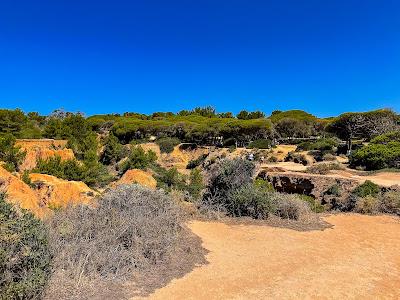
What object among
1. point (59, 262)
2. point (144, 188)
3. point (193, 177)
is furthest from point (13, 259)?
point (193, 177)

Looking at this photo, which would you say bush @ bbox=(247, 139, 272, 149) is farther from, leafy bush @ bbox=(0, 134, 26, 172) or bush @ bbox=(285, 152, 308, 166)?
leafy bush @ bbox=(0, 134, 26, 172)

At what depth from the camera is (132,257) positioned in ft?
24.0

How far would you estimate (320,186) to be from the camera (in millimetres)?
20922

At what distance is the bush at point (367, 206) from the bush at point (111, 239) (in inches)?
298

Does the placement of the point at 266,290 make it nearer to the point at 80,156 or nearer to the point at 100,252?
the point at 100,252

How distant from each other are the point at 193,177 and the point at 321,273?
17093 mm

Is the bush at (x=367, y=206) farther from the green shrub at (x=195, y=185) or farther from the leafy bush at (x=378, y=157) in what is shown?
the leafy bush at (x=378, y=157)

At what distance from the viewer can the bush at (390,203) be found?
45.2ft

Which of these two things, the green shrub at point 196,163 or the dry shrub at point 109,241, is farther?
the green shrub at point 196,163

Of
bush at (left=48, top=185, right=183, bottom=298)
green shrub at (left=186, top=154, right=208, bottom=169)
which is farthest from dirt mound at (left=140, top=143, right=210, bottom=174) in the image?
bush at (left=48, top=185, right=183, bottom=298)

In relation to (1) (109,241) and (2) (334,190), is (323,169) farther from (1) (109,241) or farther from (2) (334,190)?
(1) (109,241)

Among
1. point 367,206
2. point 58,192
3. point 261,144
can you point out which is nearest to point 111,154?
point 261,144

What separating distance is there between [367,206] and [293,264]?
7.44m

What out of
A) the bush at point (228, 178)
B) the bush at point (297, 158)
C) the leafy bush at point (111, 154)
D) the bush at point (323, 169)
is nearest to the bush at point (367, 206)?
the bush at point (228, 178)
